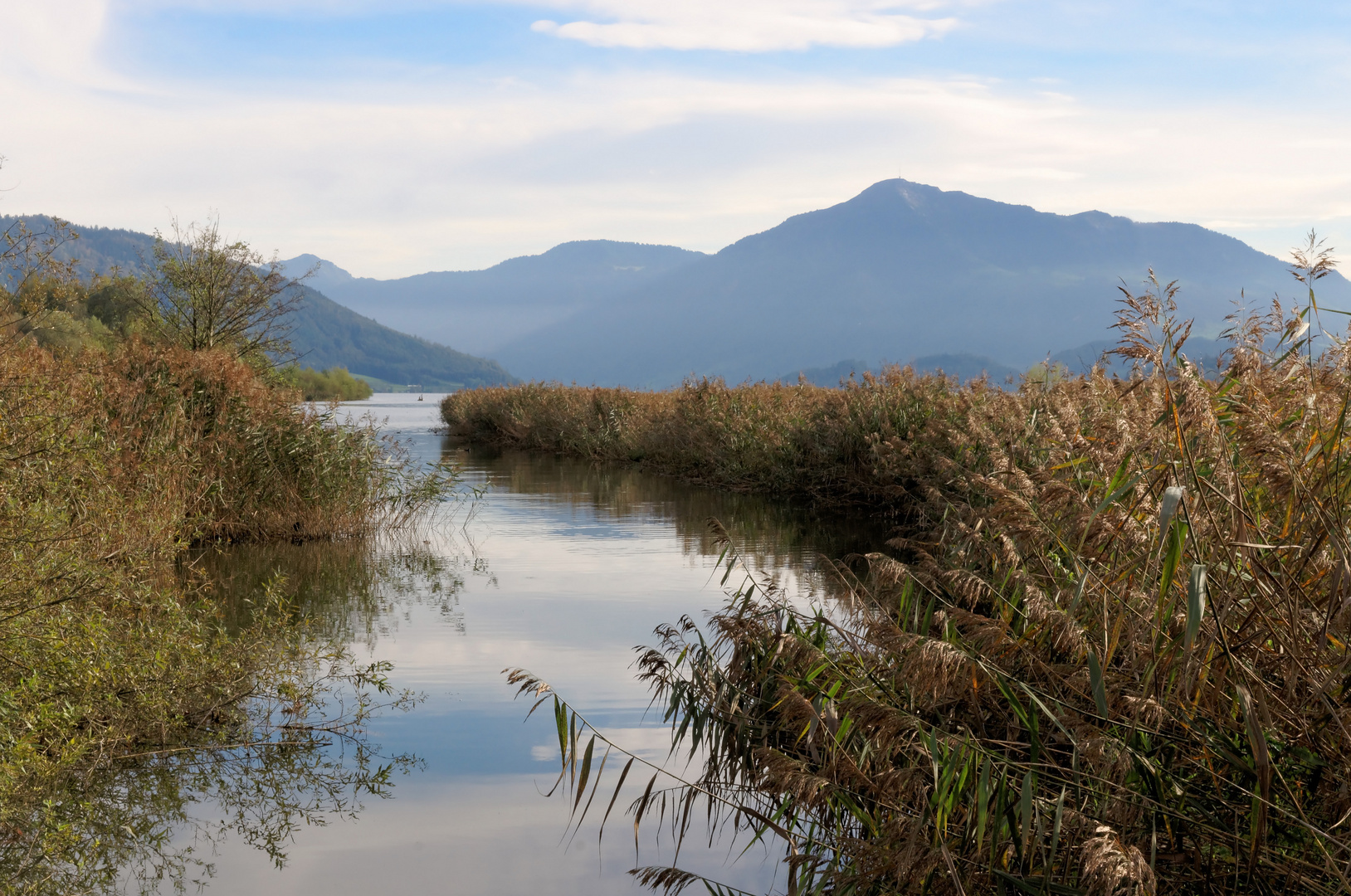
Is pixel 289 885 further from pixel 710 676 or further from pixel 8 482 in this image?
pixel 8 482

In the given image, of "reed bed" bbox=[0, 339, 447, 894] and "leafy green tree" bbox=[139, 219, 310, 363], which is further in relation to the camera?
"leafy green tree" bbox=[139, 219, 310, 363]

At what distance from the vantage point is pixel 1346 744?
10.8ft

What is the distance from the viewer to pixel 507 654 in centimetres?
945

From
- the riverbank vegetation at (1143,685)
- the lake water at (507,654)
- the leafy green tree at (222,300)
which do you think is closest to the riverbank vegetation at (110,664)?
the lake water at (507,654)

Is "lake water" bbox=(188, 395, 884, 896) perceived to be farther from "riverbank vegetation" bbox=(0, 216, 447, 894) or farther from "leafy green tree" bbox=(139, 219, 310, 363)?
"leafy green tree" bbox=(139, 219, 310, 363)

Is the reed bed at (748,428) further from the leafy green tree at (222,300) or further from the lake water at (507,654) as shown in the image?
the leafy green tree at (222,300)

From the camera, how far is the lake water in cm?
538

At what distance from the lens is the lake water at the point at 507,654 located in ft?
17.6

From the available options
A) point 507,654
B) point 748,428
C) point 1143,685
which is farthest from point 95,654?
point 748,428

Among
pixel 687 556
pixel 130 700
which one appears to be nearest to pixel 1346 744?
pixel 130 700

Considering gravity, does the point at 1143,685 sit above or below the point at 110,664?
above

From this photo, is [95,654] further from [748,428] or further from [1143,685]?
[748,428]

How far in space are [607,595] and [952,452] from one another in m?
6.29

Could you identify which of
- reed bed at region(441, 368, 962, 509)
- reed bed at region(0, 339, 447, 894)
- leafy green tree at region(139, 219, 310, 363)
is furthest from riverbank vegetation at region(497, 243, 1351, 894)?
leafy green tree at region(139, 219, 310, 363)
